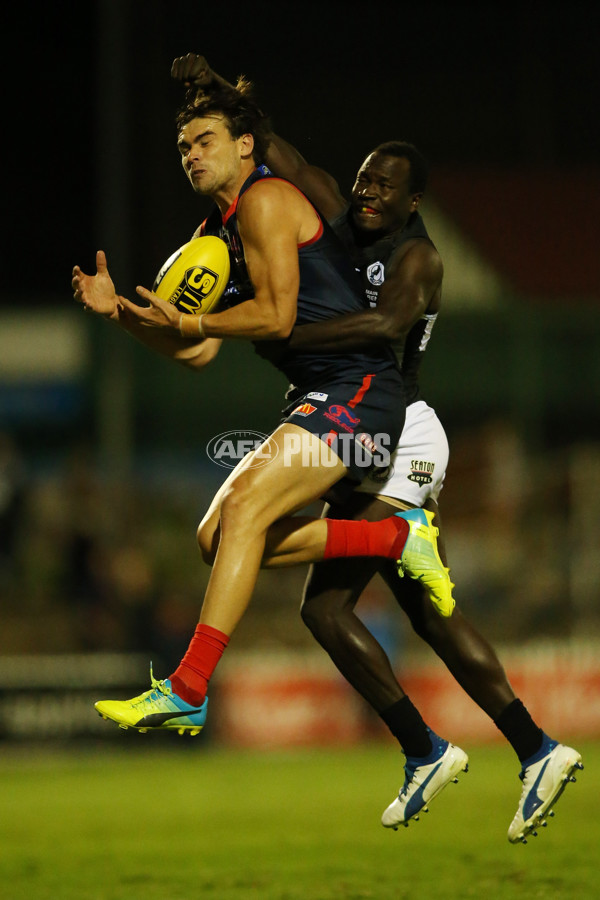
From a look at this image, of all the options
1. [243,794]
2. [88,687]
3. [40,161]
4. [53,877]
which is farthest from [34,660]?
[40,161]

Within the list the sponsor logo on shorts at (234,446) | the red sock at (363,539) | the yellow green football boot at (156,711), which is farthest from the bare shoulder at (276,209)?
the yellow green football boot at (156,711)

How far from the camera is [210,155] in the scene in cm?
527

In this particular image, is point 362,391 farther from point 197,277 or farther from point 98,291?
point 98,291

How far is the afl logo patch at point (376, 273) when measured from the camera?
5523mm

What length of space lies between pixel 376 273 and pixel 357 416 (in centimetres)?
63

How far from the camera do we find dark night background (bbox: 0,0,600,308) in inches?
400

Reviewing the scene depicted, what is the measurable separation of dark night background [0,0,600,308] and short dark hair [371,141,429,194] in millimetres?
936

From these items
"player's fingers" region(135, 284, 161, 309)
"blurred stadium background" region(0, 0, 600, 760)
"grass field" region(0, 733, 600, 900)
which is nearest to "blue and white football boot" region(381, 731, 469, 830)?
"grass field" region(0, 733, 600, 900)

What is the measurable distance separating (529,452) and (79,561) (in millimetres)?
6067

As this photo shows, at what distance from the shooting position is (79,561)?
12.2 metres

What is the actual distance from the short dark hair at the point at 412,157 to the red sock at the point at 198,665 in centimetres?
202

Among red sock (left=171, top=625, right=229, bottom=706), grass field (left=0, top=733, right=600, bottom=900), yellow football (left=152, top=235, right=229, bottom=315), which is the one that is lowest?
grass field (left=0, top=733, right=600, bottom=900)

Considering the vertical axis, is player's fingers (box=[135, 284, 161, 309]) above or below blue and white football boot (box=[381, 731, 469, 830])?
above

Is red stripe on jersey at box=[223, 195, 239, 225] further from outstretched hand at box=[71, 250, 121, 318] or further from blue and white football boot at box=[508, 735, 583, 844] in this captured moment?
blue and white football boot at box=[508, 735, 583, 844]
